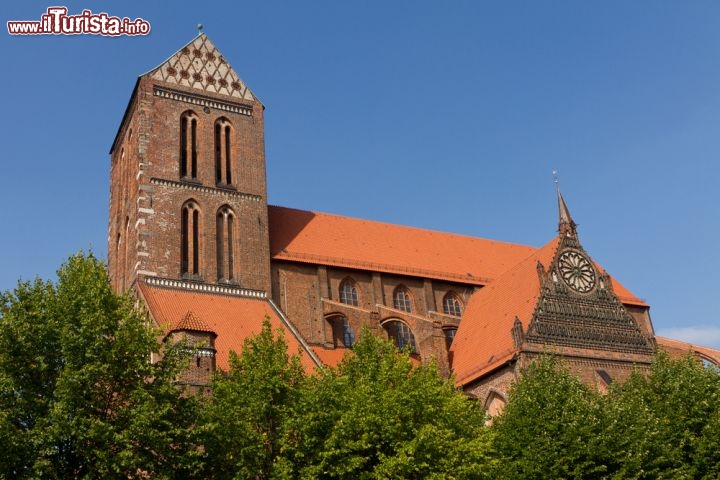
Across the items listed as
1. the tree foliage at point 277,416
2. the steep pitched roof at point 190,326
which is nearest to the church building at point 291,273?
the steep pitched roof at point 190,326

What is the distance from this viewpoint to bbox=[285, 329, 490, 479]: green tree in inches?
850

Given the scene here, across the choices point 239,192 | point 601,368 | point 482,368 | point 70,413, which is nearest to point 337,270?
point 239,192

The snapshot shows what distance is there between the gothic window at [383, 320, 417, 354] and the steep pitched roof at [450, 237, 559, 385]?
1798 mm

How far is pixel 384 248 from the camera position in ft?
135

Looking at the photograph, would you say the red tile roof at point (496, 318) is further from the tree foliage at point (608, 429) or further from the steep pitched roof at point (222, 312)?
the steep pitched roof at point (222, 312)

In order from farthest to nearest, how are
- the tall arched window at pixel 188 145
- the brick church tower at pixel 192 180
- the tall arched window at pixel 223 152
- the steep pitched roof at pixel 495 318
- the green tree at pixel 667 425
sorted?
the tall arched window at pixel 223 152
the tall arched window at pixel 188 145
the brick church tower at pixel 192 180
the steep pitched roof at pixel 495 318
the green tree at pixel 667 425

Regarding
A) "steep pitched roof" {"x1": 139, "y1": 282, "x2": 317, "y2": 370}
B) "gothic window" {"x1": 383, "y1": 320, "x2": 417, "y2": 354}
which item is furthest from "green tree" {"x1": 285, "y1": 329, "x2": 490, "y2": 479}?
"gothic window" {"x1": 383, "y1": 320, "x2": 417, "y2": 354}

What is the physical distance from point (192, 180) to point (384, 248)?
30.8 ft

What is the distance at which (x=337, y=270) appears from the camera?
1508 inches

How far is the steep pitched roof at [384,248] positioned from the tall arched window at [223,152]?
3.14 meters

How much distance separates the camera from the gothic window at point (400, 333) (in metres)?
37.5

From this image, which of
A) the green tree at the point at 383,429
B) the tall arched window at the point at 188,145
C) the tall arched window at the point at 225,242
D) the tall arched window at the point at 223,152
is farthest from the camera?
the tall arched window at the point at 223,152

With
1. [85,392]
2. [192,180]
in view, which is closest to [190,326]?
[85,392]

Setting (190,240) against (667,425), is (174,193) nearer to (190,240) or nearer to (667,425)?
(190,240)
